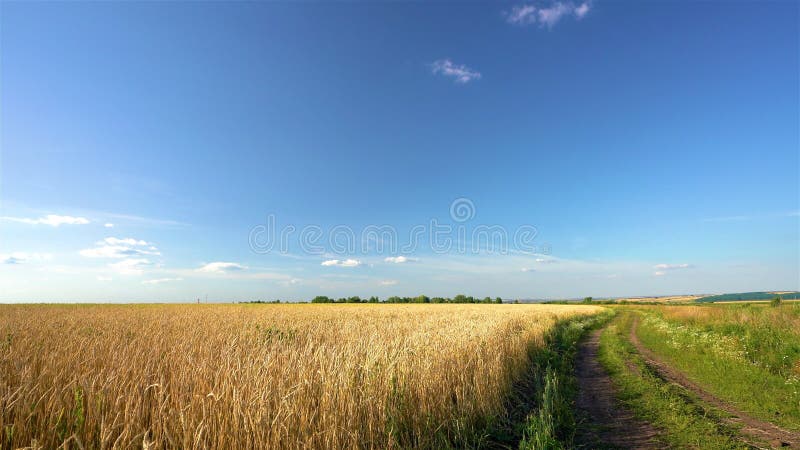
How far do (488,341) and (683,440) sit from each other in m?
4.31

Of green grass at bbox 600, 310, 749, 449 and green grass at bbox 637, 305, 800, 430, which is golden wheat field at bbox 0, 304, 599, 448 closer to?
green grass at bbox 600, 310, 749, 449

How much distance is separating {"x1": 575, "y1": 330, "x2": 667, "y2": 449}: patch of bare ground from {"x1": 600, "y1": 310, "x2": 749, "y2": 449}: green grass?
0.82ft

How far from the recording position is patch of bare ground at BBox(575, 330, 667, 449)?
19.8 ft

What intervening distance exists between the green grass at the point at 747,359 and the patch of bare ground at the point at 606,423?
9.11ft

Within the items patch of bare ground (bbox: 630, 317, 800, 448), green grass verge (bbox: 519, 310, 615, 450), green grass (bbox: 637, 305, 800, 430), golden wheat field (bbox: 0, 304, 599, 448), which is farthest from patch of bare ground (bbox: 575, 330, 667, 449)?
green grass (bbox: 637, 305, 800, 430)

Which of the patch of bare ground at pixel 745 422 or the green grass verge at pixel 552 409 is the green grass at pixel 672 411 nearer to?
the patch of bare ground at pixel 745 422

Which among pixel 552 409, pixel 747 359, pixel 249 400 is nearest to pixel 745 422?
pixel 552 409

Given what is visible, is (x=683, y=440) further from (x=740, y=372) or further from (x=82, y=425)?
(x=82, y=425)

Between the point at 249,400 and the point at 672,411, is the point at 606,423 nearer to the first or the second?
the point at 672,411

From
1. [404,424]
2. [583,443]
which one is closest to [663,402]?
[583,443]


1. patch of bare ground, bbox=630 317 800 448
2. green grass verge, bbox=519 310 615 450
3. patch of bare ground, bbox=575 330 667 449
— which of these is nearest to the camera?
green grass verge, bbox=519 310 615 450

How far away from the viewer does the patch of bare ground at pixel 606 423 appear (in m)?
6.05

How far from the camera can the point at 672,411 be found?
7.43 m

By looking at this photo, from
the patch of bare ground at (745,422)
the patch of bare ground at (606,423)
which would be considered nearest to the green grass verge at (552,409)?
the patch of bare ground at (606,423)
